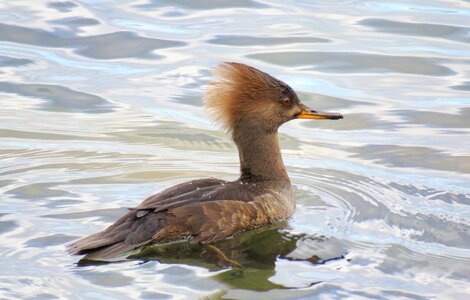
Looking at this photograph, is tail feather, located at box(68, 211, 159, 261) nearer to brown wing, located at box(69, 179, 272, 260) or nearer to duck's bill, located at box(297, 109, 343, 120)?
brown wing, located at box(69, 179, 272, 260)

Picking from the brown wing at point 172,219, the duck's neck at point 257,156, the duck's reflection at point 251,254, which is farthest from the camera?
the duck's neck at point 257,156

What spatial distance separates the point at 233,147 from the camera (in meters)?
10.2

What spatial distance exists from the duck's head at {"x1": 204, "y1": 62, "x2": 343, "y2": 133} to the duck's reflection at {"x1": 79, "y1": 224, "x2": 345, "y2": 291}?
3.08 ft

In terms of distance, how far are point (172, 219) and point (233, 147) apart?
291cm

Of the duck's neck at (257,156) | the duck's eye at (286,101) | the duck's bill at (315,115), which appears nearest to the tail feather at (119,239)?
the duck's neck at (257,156)

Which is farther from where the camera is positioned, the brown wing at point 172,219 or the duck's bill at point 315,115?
the duck's bill at point 315,115

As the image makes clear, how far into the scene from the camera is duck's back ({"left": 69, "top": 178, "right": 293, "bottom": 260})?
7.16m

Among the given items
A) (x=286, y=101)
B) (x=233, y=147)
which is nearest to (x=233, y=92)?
(x=286, y=101)

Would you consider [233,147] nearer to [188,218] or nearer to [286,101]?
[286,101]

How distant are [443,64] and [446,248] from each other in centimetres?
497

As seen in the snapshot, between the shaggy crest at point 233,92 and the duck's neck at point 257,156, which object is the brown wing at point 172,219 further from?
the shaggy crest at point 233,92

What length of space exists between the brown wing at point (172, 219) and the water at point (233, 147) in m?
0.13

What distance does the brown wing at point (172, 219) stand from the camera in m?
7.14

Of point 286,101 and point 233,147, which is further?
point 233,147
